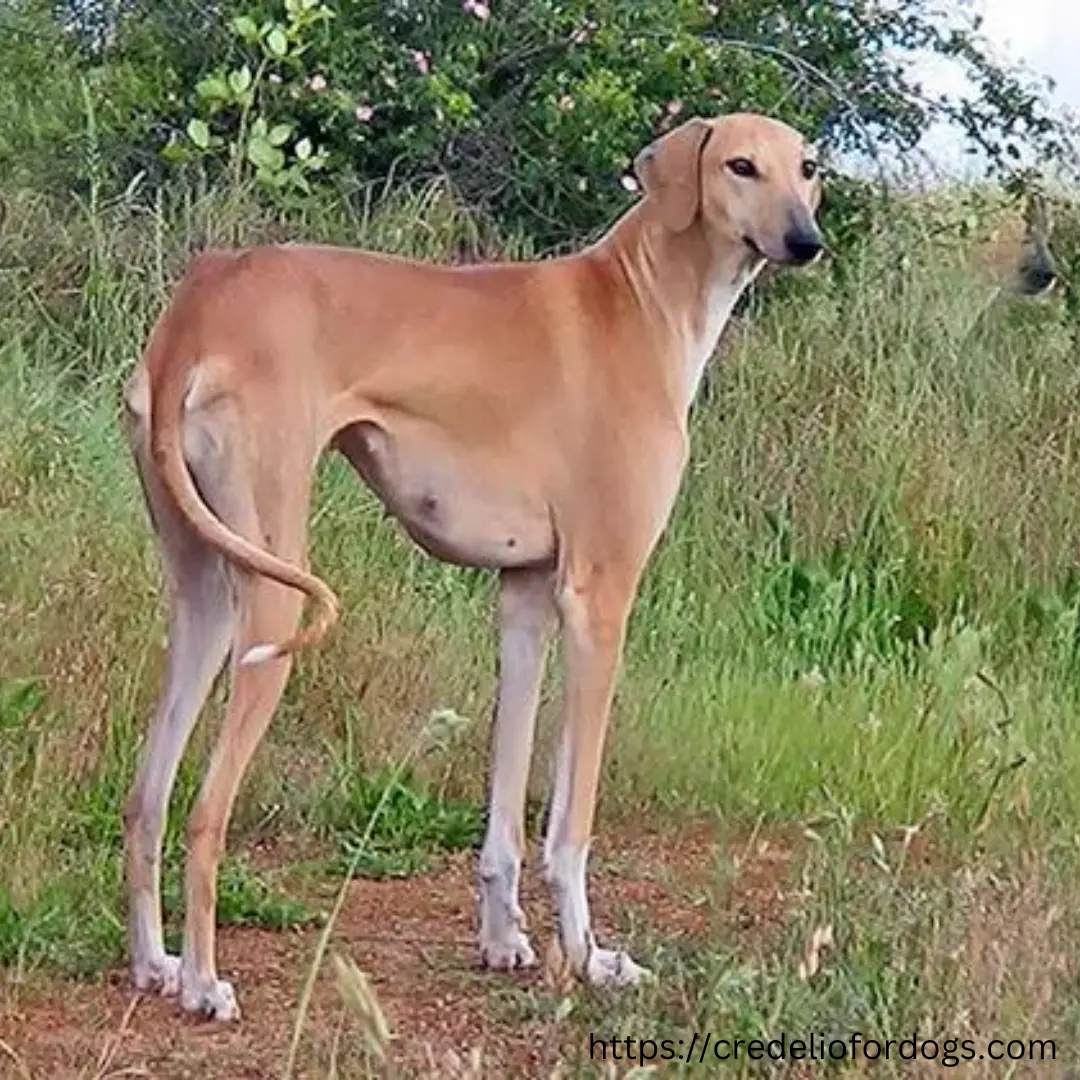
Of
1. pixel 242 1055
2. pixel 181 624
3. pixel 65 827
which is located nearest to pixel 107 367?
pixel 65 827

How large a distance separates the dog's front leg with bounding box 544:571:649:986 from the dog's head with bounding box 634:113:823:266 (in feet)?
3.23

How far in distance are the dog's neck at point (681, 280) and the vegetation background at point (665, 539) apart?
1135 millimetres

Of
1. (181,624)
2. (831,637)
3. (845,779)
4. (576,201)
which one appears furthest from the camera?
(576,201)

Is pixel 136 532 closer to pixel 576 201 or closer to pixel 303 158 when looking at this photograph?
pixel 303 158

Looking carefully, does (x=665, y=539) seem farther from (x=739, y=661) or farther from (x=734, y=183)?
(x=734, y=183)

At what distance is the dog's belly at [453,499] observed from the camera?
232 inches

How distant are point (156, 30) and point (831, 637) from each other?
507 cm

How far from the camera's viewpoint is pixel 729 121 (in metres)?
6.48

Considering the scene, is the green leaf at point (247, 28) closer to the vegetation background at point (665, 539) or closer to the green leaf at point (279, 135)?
the vegetation background at point (665, 539)

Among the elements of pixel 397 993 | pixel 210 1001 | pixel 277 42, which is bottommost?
pixel 397 993

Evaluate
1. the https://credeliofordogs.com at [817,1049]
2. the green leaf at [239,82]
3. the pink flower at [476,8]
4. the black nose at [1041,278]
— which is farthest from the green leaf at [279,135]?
the https://credeliofordogs.com at [817,1049]

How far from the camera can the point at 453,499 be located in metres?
5.96

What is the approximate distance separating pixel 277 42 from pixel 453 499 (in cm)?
555

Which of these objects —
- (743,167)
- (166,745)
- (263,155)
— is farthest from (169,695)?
(263,155)
